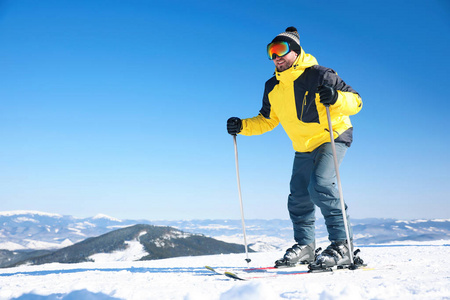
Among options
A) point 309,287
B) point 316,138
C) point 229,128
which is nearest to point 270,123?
point 229,128

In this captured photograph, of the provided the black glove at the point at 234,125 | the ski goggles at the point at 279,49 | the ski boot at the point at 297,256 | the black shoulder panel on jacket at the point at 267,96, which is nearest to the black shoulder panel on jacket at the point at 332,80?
the ski goggles at the point at 279,49

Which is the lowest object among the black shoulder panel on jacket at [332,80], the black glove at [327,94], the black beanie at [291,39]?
the black glove at [327,94]

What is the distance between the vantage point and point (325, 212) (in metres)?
3.20

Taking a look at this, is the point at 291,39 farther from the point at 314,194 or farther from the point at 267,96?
the point at 314,194

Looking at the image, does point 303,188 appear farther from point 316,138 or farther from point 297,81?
point 297,81

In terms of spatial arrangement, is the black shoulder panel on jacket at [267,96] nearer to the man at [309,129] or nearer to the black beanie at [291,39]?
the man at [309,129]

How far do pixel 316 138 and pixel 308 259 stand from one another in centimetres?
128

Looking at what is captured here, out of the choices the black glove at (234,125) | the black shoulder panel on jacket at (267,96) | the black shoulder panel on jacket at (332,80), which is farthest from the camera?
the black glove at (234,125)

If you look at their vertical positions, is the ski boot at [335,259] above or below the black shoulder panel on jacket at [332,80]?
below

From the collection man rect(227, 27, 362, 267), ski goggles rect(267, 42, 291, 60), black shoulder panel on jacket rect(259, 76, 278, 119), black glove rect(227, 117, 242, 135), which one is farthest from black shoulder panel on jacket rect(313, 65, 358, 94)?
black glove rect(227, 117, 242, 135)

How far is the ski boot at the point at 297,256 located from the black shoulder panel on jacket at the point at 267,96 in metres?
1.57

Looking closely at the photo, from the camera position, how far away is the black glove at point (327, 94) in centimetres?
300

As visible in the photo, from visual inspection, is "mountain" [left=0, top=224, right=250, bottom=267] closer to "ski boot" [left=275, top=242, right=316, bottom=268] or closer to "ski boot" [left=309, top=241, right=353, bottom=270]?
"ski boot" [left=275, top=242, right=316, bottom=268]

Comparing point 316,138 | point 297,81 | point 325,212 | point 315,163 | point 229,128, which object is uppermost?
point 297,81
